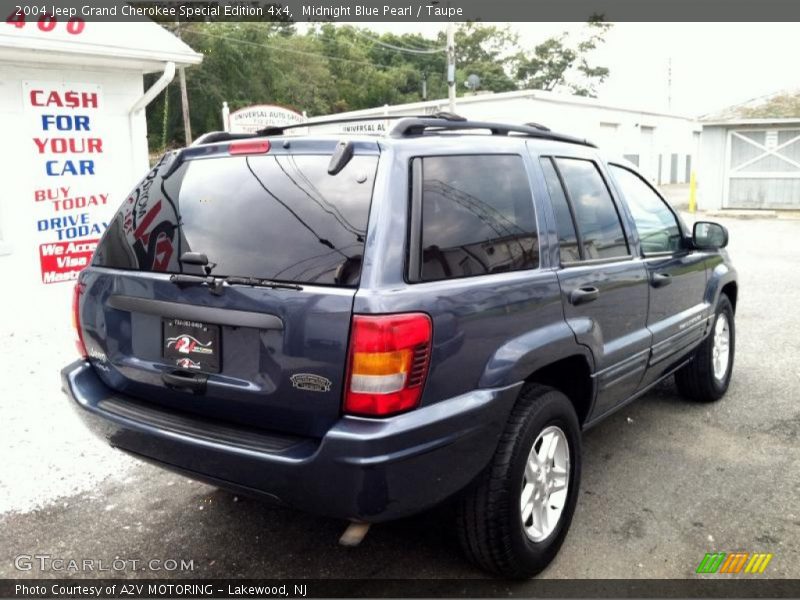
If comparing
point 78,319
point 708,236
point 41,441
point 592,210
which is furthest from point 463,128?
point 41,441

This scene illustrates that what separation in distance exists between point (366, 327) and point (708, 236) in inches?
118

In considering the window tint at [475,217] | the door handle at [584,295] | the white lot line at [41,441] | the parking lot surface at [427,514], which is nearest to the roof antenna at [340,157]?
the window tint at [475,217]

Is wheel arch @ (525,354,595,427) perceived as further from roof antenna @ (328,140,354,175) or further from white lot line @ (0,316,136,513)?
white lot line @ (0,316,136,513)

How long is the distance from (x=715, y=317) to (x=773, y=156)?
18.6 meters

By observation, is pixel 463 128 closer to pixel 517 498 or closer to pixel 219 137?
pixel 219 137

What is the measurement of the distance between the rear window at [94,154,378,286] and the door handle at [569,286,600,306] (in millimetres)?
1142

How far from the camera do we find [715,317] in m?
4.96

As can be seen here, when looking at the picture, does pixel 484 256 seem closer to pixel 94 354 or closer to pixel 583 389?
pixel 583 389

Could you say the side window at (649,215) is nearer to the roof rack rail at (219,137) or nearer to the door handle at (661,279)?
the door handle at (661,279)

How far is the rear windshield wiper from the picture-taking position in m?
2.55

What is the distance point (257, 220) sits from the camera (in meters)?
2.76

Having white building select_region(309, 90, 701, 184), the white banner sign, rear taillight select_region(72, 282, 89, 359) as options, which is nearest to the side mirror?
rear taillight select_region(72, 282, 89, 359)

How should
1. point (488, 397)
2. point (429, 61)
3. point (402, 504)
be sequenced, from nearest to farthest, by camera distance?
point (402, 504) < point (488, 397) < point (429, 61)

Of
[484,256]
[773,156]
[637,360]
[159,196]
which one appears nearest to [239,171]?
[159,196]
